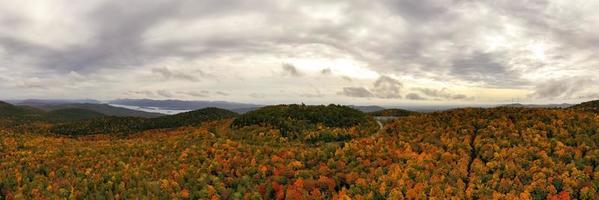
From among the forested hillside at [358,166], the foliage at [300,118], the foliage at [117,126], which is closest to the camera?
the forested hillside at [358,166]

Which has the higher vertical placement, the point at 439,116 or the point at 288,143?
the point at 439,116

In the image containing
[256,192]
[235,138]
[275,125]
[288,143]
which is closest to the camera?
[256,192]

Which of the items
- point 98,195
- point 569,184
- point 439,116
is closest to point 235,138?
point 98,195

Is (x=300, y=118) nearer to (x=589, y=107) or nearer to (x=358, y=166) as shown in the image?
(x=358, y=166)

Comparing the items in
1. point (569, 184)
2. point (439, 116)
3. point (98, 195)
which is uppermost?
point (439, 116)

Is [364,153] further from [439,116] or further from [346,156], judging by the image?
[439,116]

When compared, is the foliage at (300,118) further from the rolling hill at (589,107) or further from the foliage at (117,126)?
the foliage at (117,126)

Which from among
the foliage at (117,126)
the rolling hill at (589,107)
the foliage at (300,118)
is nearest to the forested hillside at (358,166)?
the foliage at (300,118)

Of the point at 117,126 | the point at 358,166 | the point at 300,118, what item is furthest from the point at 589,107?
the point at 117,126

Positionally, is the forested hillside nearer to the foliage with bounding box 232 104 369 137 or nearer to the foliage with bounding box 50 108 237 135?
the foliage with bounding box 232 104 369 137
